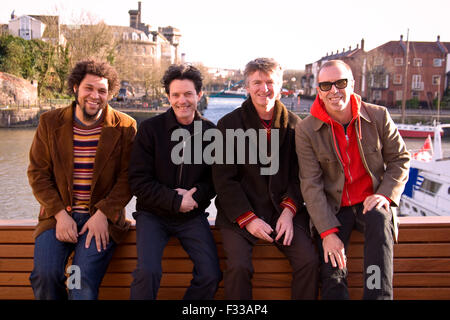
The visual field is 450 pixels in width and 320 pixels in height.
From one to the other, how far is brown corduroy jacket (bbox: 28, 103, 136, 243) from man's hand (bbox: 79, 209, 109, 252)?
40mm

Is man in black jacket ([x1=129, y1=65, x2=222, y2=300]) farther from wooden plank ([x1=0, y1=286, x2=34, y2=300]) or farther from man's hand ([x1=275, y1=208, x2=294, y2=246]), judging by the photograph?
wooden plank ([x1=0, y1=286, x2=34, y2=300])

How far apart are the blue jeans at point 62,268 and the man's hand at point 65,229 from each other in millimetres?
38

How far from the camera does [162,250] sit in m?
2.68

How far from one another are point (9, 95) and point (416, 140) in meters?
27.9

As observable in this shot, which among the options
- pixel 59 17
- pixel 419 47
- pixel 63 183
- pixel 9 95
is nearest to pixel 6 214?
pixel 63 183

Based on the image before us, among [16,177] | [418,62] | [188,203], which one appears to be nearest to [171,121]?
[188,203]

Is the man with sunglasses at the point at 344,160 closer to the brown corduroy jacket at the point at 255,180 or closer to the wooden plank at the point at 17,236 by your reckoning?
the brown corduroy jacket at the point at 255,180

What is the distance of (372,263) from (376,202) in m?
0.37

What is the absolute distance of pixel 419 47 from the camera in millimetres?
49312

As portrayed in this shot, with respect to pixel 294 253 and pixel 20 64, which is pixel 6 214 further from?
pixel 20 64

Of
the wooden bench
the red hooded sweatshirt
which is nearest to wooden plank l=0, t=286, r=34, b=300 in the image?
the wooden bench

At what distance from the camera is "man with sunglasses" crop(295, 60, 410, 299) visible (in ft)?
8.80

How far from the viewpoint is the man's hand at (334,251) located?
2.55 m

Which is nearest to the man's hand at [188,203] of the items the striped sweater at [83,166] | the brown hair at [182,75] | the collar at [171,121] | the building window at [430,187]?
the collar at [171,121]
